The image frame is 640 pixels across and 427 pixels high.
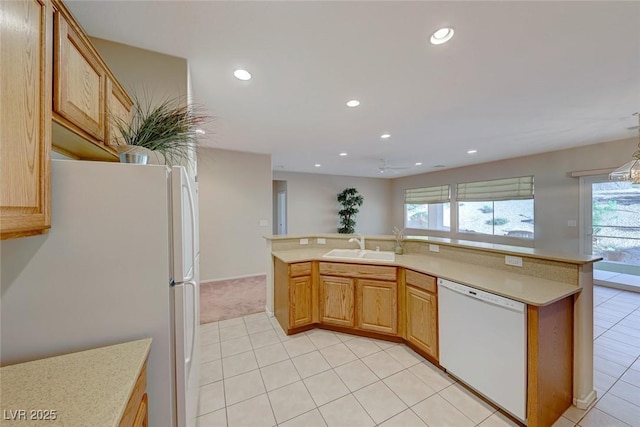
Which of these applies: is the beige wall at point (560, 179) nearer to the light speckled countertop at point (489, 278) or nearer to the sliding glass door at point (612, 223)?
the sliding glass door at point (612, 223)

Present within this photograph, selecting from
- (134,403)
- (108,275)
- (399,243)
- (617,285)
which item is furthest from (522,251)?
(617,285)

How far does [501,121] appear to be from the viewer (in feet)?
10.3

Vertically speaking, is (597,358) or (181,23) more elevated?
(181,23)

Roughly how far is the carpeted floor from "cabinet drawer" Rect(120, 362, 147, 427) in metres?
2.29

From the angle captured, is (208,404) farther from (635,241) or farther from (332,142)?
(635,241)

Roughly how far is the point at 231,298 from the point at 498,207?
20.5 ft

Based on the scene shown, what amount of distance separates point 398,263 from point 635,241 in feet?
16.1

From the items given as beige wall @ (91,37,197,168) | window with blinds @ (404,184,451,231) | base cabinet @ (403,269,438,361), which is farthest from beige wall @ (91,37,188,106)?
window with blinds @ (404,184,451,231)

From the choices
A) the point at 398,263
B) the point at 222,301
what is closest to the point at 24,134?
the point at 398,263

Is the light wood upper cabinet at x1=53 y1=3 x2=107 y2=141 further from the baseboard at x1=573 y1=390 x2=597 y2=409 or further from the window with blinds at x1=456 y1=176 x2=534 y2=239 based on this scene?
the window with blinds at x1=456 y1=176 x2=534 y2=239

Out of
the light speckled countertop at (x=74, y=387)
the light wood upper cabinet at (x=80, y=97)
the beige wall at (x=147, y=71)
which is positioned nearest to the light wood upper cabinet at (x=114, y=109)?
the light wood upper cabinet at (x=80, y=97)

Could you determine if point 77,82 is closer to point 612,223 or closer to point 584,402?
point 584,402

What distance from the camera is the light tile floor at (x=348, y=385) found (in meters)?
1.59

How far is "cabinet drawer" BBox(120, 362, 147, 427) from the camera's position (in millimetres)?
733
